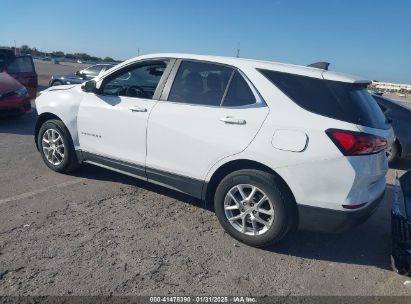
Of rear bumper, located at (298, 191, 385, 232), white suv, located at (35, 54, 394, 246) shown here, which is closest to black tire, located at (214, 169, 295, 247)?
white suv, located at (35, 54, 394, 246)

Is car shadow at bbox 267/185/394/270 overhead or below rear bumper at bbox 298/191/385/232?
below

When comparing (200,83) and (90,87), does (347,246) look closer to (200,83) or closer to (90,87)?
(200,83)

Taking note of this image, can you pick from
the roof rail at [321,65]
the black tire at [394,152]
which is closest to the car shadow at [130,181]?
the roof rail at [321,65]

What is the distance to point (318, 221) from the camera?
3.30 m

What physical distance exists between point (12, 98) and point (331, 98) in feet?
23.9

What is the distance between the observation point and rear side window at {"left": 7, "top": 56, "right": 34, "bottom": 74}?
10.4 m

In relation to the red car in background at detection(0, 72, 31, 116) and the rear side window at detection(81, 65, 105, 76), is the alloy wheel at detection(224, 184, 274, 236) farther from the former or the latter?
the rear side window at detection(81, 65, 105, 76)

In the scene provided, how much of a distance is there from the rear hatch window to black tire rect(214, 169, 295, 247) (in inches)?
29.8

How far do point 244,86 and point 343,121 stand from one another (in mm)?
1024

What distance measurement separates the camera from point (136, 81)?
4.48m

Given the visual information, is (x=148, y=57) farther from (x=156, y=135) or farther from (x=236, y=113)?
(x=236, y=113)

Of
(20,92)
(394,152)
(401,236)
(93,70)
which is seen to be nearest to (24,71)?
(20,92)

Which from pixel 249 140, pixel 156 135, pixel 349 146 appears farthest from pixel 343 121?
pixel 156 135

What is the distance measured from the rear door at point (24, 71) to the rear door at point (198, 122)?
316 inches
